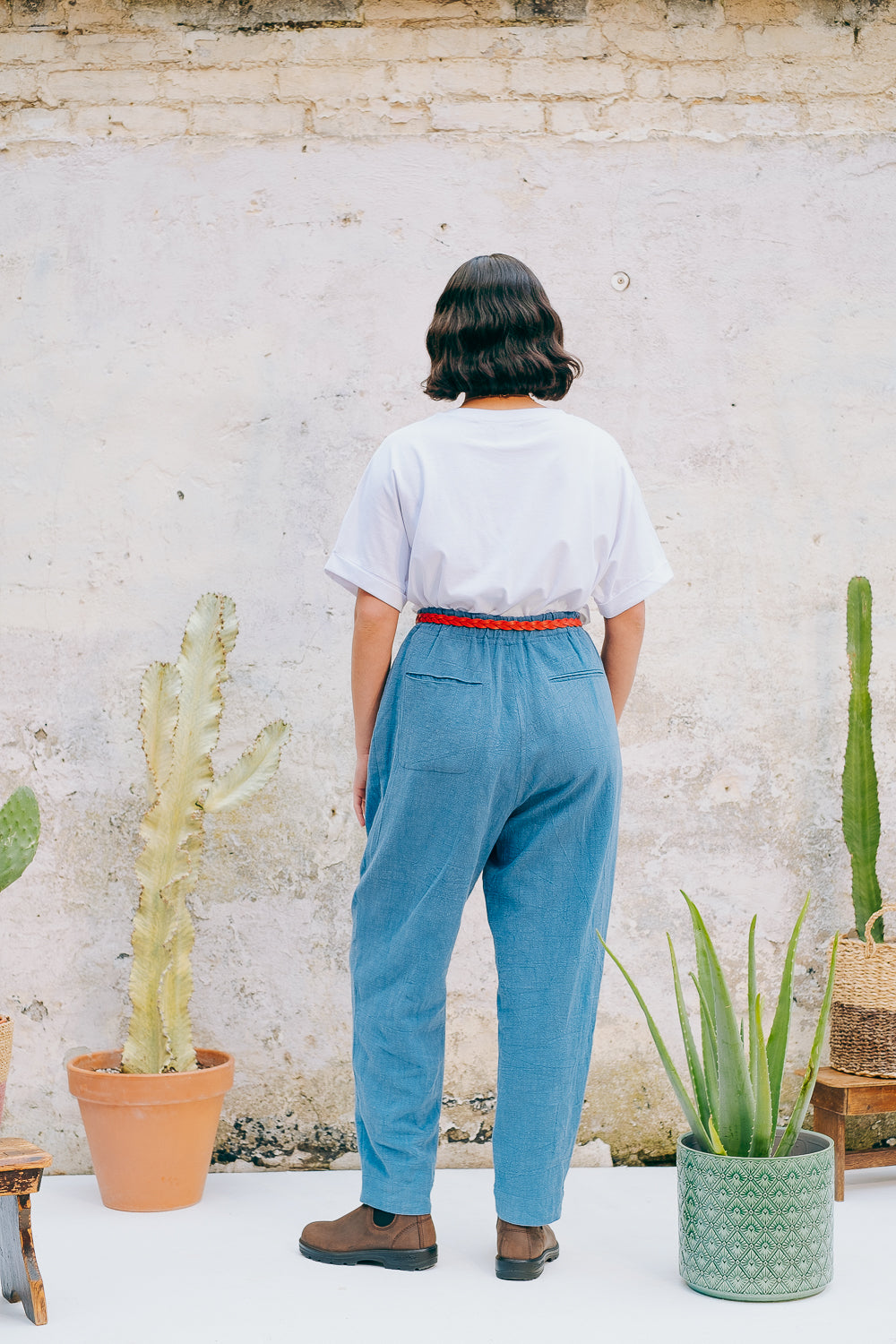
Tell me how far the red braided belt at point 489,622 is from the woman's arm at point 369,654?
0.07m

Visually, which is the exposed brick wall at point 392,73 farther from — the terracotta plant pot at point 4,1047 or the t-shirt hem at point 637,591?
the terracotta plant pot at point 4,1047

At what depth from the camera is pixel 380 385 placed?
303 cm

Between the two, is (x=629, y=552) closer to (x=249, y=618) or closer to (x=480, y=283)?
(x=480, y=283)

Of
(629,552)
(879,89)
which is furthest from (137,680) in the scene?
(879,89)

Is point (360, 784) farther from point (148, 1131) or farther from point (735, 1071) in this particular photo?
point (148, 1131)

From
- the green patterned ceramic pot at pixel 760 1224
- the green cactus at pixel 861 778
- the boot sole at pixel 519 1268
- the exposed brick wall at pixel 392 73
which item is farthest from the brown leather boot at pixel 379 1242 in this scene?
the exposed brick wall at pixel 392 73

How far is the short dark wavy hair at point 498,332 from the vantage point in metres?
2.11

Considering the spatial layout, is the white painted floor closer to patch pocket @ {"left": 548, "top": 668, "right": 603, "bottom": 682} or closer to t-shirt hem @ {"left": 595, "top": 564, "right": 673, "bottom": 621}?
patch pocket @ {"left": 548, "top": 668, "right": 603, "bottom": 682}

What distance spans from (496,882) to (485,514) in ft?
2.14

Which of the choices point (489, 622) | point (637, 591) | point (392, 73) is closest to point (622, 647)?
point (637, 591)

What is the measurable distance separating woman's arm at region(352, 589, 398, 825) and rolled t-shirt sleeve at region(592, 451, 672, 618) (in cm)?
40

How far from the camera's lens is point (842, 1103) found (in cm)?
272

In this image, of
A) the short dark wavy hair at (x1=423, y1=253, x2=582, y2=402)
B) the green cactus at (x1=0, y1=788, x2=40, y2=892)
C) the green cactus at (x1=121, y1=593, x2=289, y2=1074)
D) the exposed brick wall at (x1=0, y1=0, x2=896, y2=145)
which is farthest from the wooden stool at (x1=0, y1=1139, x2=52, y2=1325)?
the exposed brick wall at (x1=0, y1=0, x2=896, y2=145)

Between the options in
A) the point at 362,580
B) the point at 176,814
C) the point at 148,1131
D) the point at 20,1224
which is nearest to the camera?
the point at 20,1224
